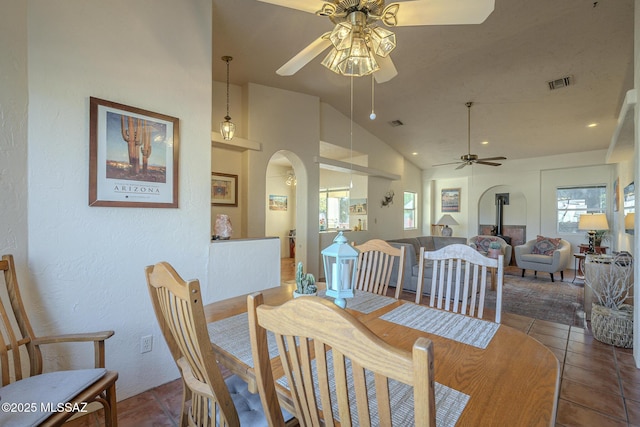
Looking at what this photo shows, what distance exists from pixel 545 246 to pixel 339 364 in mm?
6919

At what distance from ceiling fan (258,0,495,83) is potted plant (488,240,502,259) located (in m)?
4.89

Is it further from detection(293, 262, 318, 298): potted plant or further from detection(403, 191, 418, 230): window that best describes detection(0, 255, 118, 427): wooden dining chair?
detection(403, 191, 418, 230): window

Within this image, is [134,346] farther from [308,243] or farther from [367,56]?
[308,243]

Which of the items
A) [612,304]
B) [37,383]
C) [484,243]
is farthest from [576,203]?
[37,383]

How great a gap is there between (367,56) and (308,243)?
3574 mm

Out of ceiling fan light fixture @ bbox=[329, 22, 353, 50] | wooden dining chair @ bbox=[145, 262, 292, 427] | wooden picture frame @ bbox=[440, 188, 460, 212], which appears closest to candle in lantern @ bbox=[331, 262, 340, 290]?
wooden dining chair @ bbox=[145, 262, 292, 427]

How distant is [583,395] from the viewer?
1919 millimetres

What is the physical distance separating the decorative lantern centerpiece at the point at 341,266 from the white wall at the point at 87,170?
1.37 meters

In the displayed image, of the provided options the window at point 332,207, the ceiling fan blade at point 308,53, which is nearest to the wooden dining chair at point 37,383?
the ceiling fan blade at point 308,53

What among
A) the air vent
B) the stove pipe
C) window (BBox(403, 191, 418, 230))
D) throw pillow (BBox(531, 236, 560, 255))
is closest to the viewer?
the air vent

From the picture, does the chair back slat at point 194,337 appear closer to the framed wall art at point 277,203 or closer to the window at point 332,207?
the framed wall art at point 277,203

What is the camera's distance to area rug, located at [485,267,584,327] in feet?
11.4

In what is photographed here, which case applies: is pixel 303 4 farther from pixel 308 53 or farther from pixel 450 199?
pixel 450 199

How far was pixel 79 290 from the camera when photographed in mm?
1713
